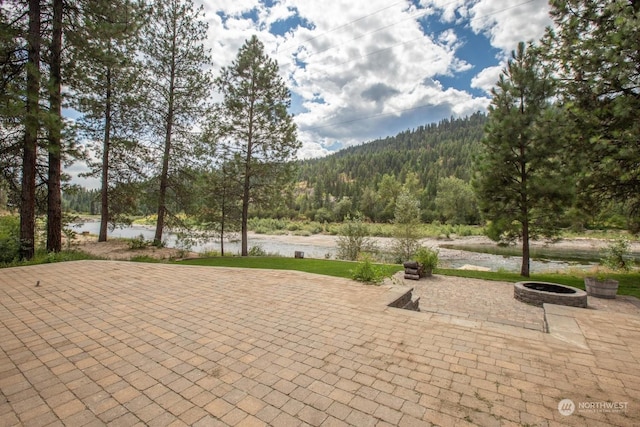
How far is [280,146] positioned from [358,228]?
660 cm

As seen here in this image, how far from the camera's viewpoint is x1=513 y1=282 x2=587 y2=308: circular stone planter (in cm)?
591

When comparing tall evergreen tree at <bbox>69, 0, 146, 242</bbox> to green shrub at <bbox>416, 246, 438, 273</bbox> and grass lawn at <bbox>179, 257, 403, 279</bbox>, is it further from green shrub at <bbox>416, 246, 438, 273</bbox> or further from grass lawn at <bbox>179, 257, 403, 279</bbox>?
green shrub at <bbox>416, 246, 438, 273</bbox>

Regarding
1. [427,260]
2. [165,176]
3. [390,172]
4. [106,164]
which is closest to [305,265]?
[427,260]

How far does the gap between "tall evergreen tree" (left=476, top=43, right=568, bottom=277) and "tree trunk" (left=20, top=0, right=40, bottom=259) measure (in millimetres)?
12602

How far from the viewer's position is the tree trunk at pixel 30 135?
259 inches

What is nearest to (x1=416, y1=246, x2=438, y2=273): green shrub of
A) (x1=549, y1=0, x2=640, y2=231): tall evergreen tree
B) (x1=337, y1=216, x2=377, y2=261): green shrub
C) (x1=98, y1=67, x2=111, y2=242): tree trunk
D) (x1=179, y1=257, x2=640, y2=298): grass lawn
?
(x1=179, y1=257, x2=640, y2=298): grass lawn

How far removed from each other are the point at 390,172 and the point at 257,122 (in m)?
78.2

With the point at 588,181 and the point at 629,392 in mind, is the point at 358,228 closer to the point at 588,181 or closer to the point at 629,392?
the point at 588,181

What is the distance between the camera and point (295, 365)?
2740 millimetres

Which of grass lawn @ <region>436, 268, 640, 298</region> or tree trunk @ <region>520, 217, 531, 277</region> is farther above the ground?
tree trunk @ <region>520, 217, 531, 277</region>

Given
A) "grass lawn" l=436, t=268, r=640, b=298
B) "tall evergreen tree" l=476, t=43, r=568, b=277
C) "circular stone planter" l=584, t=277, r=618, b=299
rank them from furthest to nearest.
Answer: "tall evergreen tree" l=476, t=43, r=568, b=277, "grass lawn" l=436, t=268, r=640, b=298, "circular stone planter" l=584, t=277, r=618, b=299

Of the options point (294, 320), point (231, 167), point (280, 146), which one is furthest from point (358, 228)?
point (294, 320)

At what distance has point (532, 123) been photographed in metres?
9.46

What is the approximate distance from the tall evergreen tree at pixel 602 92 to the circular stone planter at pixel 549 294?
122 inches
